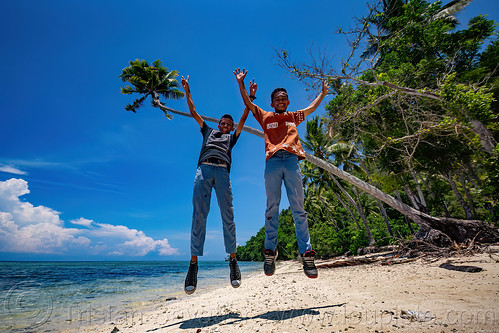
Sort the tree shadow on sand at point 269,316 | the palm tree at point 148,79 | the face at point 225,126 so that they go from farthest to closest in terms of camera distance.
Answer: the palm tree at point 148,79
the face at point 225,126
the tree shadow on sand at point 269,316

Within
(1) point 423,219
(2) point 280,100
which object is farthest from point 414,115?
(2) point 280,100

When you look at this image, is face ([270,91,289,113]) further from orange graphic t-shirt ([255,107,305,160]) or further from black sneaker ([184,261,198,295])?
black sneaker ([184,261,198,295])

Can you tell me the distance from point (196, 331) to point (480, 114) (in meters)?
10.5

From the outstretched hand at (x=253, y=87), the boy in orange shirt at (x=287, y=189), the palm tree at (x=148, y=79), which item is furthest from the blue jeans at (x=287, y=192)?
the palm tree at (x=148, y=79)

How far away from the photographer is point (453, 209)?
2784 centimetres

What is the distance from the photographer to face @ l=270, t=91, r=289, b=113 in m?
3.84

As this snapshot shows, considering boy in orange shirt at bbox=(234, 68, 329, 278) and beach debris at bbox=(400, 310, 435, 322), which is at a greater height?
boy in orange shirt at bbox=(234, 68, 329, 278)

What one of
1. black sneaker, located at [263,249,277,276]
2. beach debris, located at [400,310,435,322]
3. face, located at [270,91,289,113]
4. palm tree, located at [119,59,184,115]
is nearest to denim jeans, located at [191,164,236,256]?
black sneaker, located at [263,249,277,276]

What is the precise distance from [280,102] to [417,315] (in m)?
3.29

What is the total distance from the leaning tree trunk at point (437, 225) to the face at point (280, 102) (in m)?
4.30

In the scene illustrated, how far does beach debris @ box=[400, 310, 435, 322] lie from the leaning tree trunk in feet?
18.8

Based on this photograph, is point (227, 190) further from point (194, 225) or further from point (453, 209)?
→ point (453, 209)

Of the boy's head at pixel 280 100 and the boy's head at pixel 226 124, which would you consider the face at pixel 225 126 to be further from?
the boy's head at pixel 280 100

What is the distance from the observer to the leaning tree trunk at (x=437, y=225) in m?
8.26
